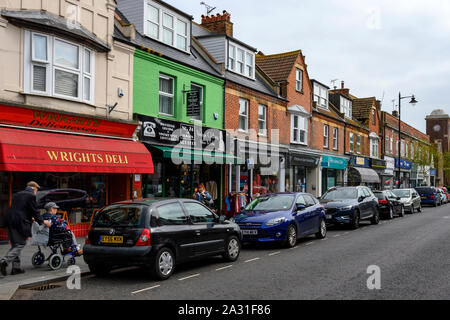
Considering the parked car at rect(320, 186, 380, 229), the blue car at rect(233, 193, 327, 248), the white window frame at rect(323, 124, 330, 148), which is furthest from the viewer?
the white window frame at rect(323, 124, 330, 148)

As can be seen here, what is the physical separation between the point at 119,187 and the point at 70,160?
328cm

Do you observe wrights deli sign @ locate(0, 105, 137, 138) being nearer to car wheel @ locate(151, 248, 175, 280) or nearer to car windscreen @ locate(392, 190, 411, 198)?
car wheel @ locate(151, 248, 175, 280)

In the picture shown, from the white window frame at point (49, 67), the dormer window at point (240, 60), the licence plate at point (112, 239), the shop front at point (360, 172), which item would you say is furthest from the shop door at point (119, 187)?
the shop front at point (360, 172)

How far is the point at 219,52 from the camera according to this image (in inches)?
869

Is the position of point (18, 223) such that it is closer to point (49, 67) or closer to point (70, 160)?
point (70, 160)

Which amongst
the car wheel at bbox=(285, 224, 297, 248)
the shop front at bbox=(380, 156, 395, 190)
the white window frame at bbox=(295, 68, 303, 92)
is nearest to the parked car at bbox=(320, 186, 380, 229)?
the car wheel at bbox=(285, 224, 297, 248)

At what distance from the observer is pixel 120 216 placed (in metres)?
8.59

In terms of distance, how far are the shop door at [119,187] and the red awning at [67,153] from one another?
3.38 ft

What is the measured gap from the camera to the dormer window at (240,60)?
2259 centimetres

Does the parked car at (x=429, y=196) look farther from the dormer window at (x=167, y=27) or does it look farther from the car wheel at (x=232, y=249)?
the car wheel at (x=232, y=249)

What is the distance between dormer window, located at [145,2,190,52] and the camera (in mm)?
17750

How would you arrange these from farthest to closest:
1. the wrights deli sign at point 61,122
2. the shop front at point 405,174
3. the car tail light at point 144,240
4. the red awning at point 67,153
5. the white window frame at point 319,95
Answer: the shop front at point 405,174, the white window frame at point 319,95, the wrights deli sign at point 61,122, the red awning at point 67,153, the car tail light at point 144,240

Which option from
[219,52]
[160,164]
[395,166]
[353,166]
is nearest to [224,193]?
[160,164]
